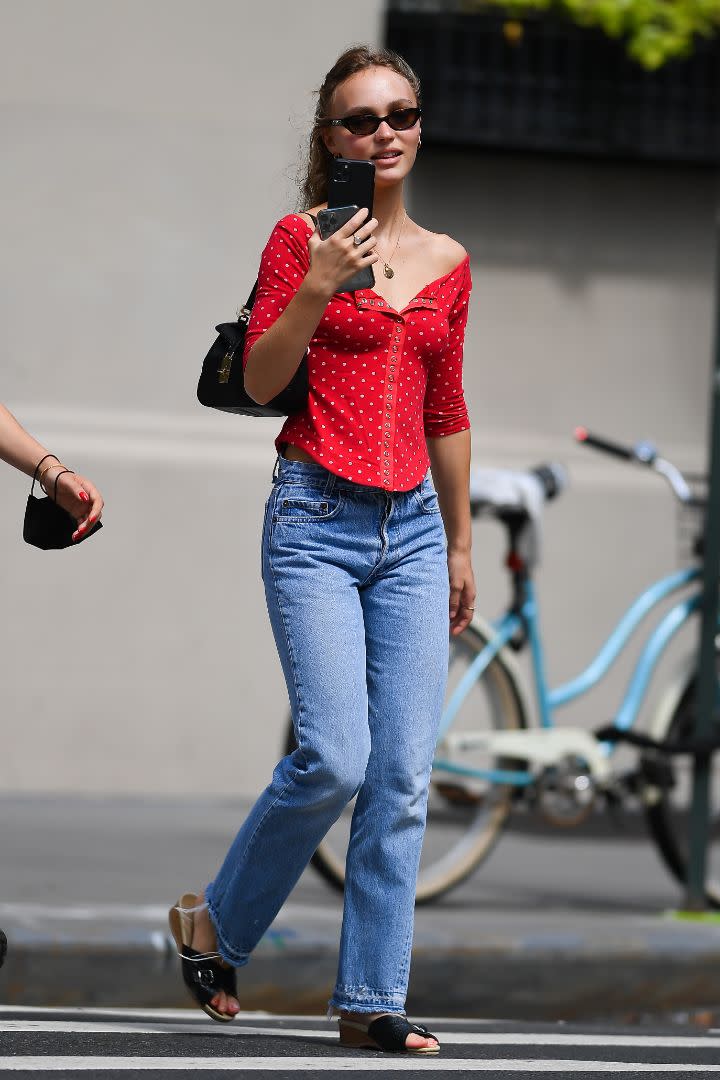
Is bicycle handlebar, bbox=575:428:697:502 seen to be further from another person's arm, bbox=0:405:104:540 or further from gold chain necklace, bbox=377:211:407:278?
another person's arm, bbox=0:405:104:540

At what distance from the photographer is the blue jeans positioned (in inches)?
136

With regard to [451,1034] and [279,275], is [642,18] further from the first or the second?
[451,1034]

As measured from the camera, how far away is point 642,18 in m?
8.13

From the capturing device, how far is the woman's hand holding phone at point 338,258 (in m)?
3.28

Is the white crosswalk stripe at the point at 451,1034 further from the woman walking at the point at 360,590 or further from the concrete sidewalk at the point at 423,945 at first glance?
the concrete sidewalk at the point at 423,945

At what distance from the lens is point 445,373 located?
12.3ft

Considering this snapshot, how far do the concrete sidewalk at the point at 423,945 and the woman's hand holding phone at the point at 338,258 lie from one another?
7.42 ft

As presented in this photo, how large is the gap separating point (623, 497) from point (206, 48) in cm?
274

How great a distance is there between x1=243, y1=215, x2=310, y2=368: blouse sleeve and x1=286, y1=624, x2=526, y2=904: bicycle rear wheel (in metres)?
2.58

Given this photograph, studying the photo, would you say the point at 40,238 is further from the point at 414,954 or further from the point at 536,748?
the point at 414,954

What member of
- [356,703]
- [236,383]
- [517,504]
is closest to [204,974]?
[356,703]


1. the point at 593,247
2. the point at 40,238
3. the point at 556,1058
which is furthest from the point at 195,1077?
the point at 593,247

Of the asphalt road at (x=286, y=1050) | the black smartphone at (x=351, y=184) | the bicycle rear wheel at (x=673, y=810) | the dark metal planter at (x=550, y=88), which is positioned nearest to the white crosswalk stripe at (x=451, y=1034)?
the asphalt road at (x=286, y=1050)

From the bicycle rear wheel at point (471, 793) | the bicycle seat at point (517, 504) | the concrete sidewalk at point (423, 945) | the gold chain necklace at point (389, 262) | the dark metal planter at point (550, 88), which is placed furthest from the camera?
the dark metal planter at point (550, 88)
